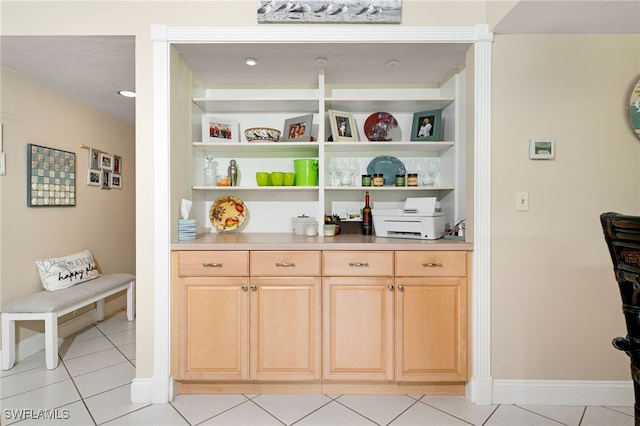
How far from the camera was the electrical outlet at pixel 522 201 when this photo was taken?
191 cm

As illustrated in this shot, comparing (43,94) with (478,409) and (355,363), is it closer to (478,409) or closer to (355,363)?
(355,363)

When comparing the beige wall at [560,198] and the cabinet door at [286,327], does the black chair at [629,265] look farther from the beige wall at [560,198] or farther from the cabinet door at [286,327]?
the cabinet door at [286,327]

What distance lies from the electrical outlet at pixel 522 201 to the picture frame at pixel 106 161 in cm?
379

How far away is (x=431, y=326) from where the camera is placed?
6.31ft

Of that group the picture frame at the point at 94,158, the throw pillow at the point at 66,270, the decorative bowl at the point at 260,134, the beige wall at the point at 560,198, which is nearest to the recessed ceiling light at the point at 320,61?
the decorative bowl at the point at 260,134

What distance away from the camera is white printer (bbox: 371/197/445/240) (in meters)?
2.09

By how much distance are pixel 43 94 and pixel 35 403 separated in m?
2.33

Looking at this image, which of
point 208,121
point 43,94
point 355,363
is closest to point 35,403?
point 355,363

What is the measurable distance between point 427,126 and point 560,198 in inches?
38.7

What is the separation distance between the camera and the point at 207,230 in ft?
8.51

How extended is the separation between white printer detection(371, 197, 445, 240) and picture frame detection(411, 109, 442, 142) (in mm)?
526

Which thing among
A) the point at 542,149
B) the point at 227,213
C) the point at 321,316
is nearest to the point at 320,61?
the point at 227,213

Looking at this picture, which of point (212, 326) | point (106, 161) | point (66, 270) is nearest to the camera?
point (212, 326)

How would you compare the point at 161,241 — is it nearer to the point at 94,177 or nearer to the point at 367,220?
the point at 367,220
